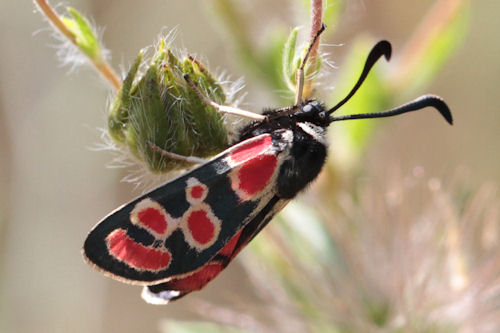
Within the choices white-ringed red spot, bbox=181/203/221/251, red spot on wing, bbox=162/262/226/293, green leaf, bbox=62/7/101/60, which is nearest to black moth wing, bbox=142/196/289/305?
red spot on wing, bbox=162/262/226/293

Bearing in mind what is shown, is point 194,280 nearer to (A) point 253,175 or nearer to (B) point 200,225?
(B) point 200,225

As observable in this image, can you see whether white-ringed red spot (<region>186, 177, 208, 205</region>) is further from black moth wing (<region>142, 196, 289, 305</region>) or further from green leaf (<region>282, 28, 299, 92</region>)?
green leaf (<region>282, 28, 299, 92</region>)

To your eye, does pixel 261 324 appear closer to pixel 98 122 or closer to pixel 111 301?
pixel 98 122

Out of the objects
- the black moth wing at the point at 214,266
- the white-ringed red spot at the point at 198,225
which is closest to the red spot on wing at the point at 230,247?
the black moth wing at the point at 214,266

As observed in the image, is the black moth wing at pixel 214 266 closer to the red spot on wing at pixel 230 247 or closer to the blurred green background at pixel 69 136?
the red spot on wing at pixel 230 247

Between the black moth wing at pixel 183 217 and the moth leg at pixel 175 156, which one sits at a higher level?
the moth leg at pixel 175 156

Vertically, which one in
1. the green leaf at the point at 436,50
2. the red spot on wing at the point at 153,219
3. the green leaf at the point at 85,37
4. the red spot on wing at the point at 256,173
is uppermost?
the green leaf at the point at 85,37

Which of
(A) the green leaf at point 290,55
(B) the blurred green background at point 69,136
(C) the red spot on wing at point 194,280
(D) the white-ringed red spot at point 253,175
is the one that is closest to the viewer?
(A) the green leaf at point 290,55
